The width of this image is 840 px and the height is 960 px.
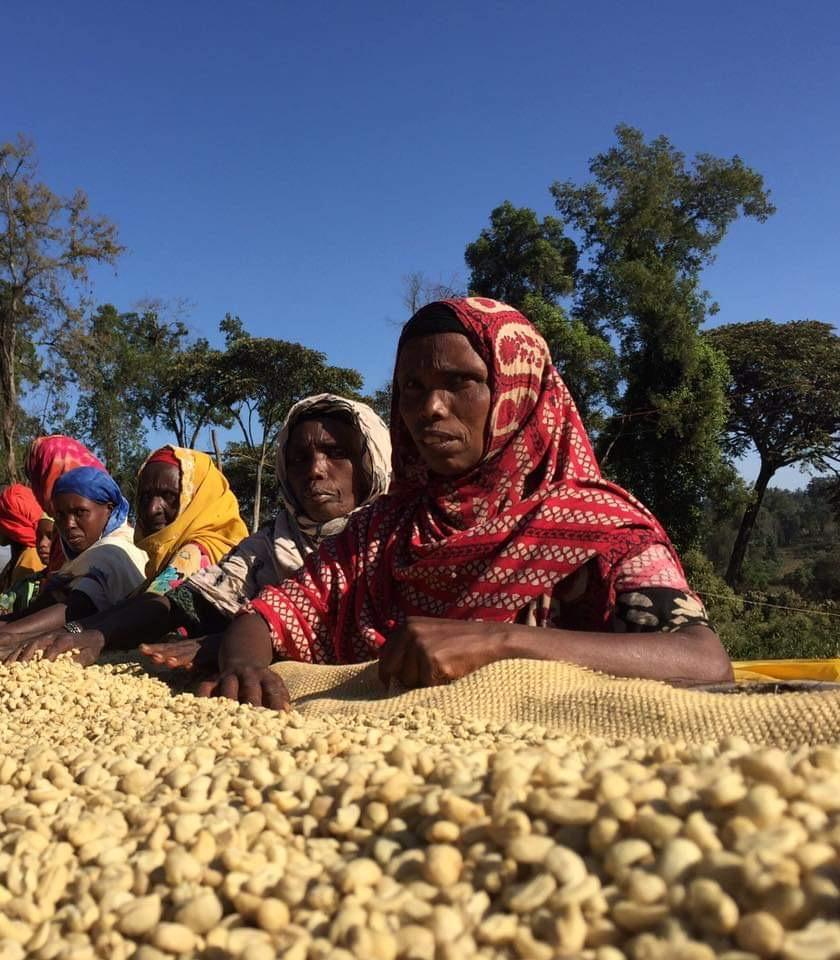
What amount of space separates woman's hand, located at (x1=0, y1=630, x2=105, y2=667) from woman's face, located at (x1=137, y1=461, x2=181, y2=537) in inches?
61.0

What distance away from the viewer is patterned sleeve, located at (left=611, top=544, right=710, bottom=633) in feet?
6.31

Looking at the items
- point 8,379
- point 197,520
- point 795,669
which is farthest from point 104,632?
point 8,379

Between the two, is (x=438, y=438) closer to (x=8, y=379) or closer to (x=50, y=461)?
(x=50, y=461)

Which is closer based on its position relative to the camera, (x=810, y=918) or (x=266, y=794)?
(x=810, y=918)

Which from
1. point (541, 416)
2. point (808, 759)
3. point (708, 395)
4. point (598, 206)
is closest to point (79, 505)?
point (541, 416)

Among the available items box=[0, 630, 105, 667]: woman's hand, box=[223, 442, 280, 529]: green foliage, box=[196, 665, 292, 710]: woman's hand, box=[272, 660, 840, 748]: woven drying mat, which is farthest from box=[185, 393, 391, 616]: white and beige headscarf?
box=[223, 442, 280, 529]: green foliage

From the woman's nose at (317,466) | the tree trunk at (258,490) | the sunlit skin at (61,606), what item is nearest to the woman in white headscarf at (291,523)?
the woman's nose at (317,466)

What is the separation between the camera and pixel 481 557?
85.0 inches

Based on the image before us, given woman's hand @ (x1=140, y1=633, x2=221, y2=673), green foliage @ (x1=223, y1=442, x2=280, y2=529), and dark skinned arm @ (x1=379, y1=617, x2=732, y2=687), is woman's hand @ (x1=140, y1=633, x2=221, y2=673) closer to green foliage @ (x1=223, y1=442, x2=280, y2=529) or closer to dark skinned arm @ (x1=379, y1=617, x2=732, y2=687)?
dark skinned arm @ (x1=379, y1=617, x2=732, y2=687)

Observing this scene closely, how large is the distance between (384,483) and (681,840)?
8.47ft

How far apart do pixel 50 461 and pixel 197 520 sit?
6.77 ft

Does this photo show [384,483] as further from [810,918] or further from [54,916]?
[810,918]

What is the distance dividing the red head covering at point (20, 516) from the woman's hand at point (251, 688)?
6068mm

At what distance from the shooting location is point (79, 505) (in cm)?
467
